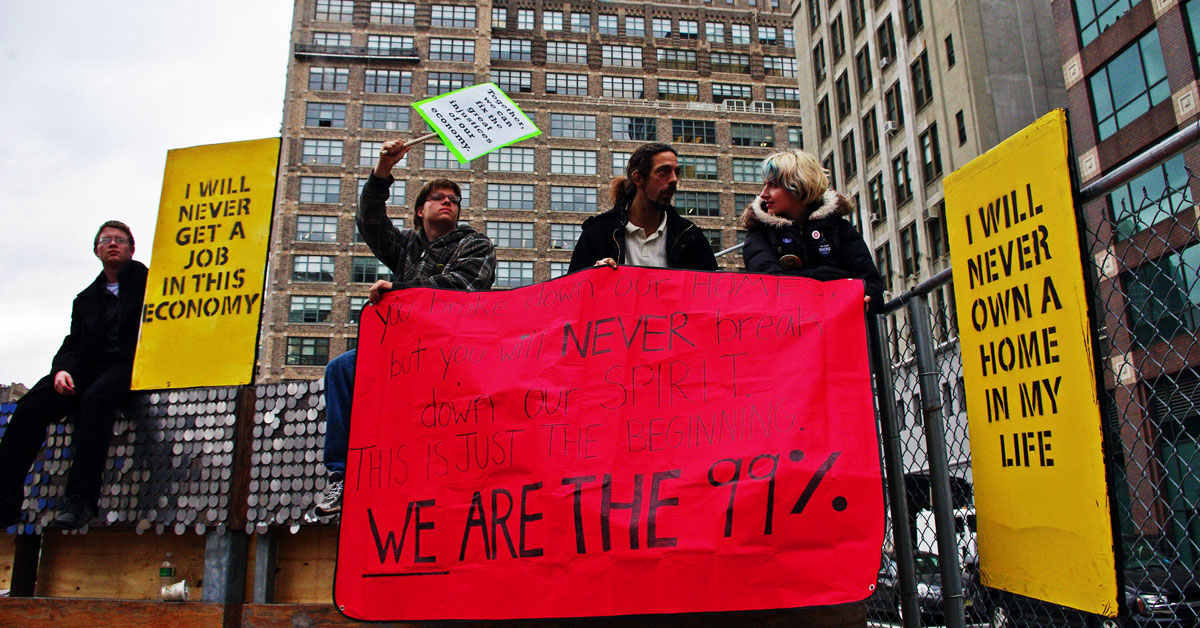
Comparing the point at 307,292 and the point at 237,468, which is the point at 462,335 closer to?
the point at 237,468

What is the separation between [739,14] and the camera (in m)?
74.6

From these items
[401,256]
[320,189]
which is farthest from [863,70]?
[401,256]

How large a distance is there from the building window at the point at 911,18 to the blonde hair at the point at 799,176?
37.0 metres

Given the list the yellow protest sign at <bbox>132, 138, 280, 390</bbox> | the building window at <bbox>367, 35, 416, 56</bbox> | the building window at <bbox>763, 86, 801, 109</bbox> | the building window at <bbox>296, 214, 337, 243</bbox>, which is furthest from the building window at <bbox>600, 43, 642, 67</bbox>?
the yellow protest sign at <bbox>132, 138, 280, 390</bbox>

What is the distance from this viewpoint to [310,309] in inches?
2404

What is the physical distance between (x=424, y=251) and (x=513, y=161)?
62325 mm

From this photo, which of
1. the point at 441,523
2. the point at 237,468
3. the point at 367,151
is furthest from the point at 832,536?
the point at 367,151

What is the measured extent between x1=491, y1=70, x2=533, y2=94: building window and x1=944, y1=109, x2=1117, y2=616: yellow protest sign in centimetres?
6795

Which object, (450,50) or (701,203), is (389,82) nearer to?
(450,50)

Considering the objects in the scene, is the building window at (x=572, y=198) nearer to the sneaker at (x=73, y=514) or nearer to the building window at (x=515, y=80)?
the building window at (x=515, y=80)

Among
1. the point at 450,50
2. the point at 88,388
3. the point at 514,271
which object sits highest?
the point at 450,50

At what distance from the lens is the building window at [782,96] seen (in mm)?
72000

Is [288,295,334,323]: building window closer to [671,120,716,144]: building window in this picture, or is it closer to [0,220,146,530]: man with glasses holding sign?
[671,120,716,144]: building window

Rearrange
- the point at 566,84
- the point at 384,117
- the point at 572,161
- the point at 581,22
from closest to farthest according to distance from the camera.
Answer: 1. the point at 384,117
2. the point at 572,161
3. the point at 566,84
4. the point at 581,22
